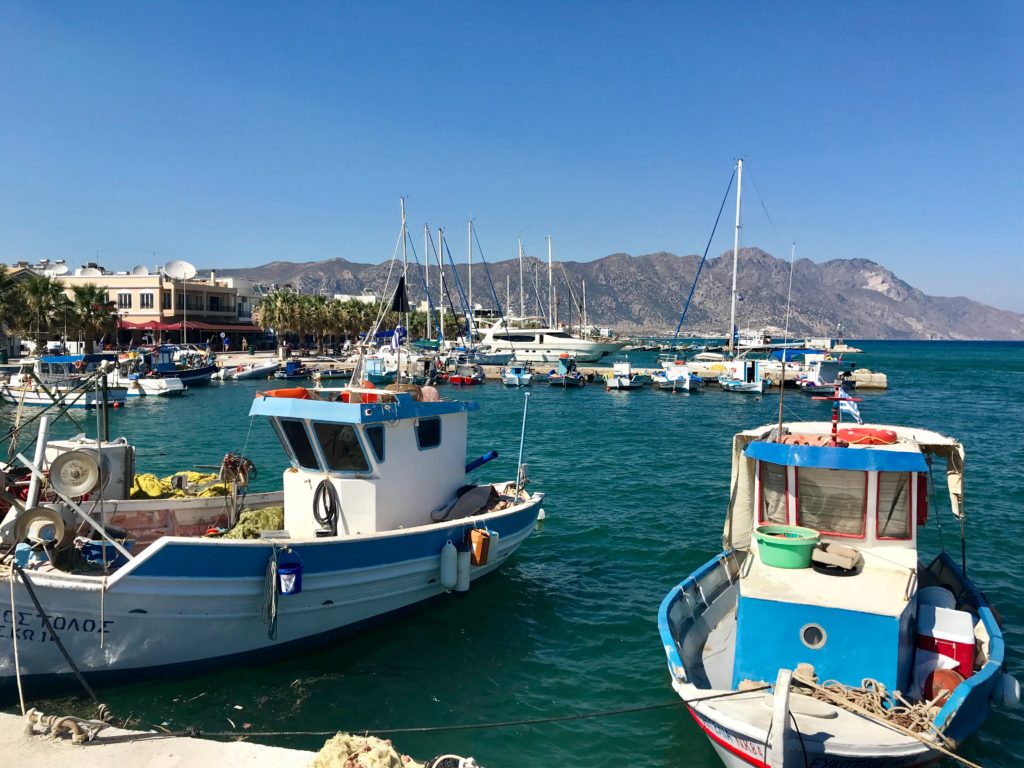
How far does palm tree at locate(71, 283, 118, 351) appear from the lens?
60.8m

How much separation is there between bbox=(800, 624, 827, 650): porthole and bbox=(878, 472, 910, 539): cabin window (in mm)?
1874

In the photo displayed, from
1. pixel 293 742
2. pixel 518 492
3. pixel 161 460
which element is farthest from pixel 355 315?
pixel 293 742

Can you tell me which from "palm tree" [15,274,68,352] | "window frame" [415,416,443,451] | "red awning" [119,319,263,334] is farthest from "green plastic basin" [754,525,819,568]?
"red awning" [119,319,263,334]

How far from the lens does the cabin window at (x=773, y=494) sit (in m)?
9.59

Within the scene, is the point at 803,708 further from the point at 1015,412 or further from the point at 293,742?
the point at 1015,412

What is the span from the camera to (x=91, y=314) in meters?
61.7

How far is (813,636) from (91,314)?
6677cm

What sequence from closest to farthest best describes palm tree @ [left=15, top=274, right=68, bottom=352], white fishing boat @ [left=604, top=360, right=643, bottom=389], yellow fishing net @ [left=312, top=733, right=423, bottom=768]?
yellow fishing net @ [left=312, top=733, right=423, bottom=768] → palm tree @ [left=15, top=274, right=68, bottom=352] → white fishing boat @ [left=604, top=360, right=643, bottom=389]

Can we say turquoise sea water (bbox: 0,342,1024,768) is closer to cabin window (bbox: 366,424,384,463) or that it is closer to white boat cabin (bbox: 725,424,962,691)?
white boat cabin (bbox: 725,424,962,691)

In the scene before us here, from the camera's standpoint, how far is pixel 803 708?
23.6 feet

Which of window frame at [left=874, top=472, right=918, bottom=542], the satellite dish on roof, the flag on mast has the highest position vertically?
the satellite dish on roof

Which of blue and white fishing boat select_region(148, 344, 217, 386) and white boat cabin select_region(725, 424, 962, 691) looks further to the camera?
blue and white fishing boat select_region(148, 344, 217, 386)

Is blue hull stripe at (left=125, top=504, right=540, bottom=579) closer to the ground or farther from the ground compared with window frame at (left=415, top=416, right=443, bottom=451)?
closer to the ground

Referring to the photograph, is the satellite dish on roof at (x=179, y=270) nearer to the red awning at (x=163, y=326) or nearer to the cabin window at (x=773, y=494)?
the red awning at (x=163, y=326)
